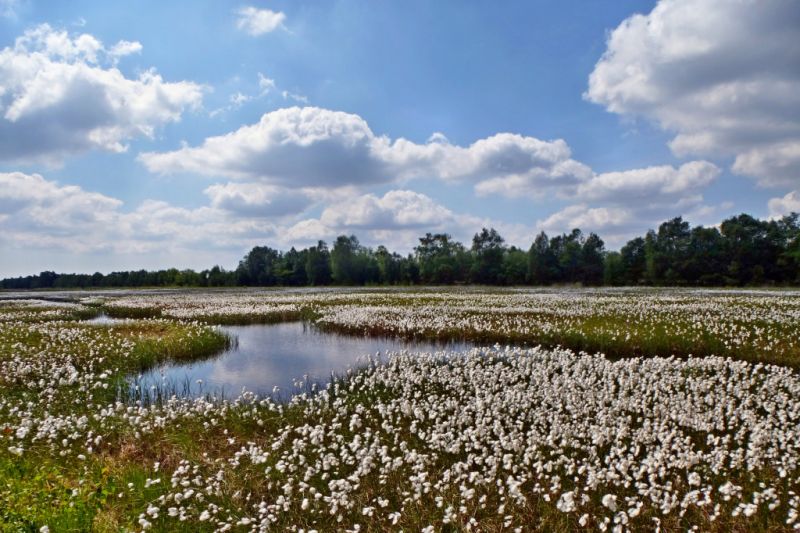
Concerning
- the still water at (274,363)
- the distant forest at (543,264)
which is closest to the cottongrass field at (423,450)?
the still water at (274,363)

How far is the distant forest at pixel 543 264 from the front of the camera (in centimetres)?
8262

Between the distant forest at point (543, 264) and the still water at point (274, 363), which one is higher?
the distant forest at point (543, 264)

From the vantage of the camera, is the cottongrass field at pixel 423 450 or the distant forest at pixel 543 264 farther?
the distant forest at pixel 543 264

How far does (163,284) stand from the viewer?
130 meters

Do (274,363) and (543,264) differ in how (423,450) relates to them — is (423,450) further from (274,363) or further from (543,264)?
(543,264)

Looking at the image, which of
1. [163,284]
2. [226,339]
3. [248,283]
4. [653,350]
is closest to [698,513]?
[653,350]

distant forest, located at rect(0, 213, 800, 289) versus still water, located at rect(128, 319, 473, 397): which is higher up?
distant forest, located at rect(0, 213, 800, 289)

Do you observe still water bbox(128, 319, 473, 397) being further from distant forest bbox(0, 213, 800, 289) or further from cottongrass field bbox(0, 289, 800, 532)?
distant forest bbox(0, 213, 800, 289)

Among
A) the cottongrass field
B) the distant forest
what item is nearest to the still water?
the cottongrass field

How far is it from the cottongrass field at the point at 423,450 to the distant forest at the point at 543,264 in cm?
7833

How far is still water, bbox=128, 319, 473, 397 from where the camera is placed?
14.7m

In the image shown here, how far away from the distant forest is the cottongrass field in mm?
78326

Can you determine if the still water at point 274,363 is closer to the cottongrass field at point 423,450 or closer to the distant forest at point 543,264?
the cottongrass field at point 423,450

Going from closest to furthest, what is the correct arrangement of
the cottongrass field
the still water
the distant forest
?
1. the cottongrass field
2. the still water
3. the distant forest
